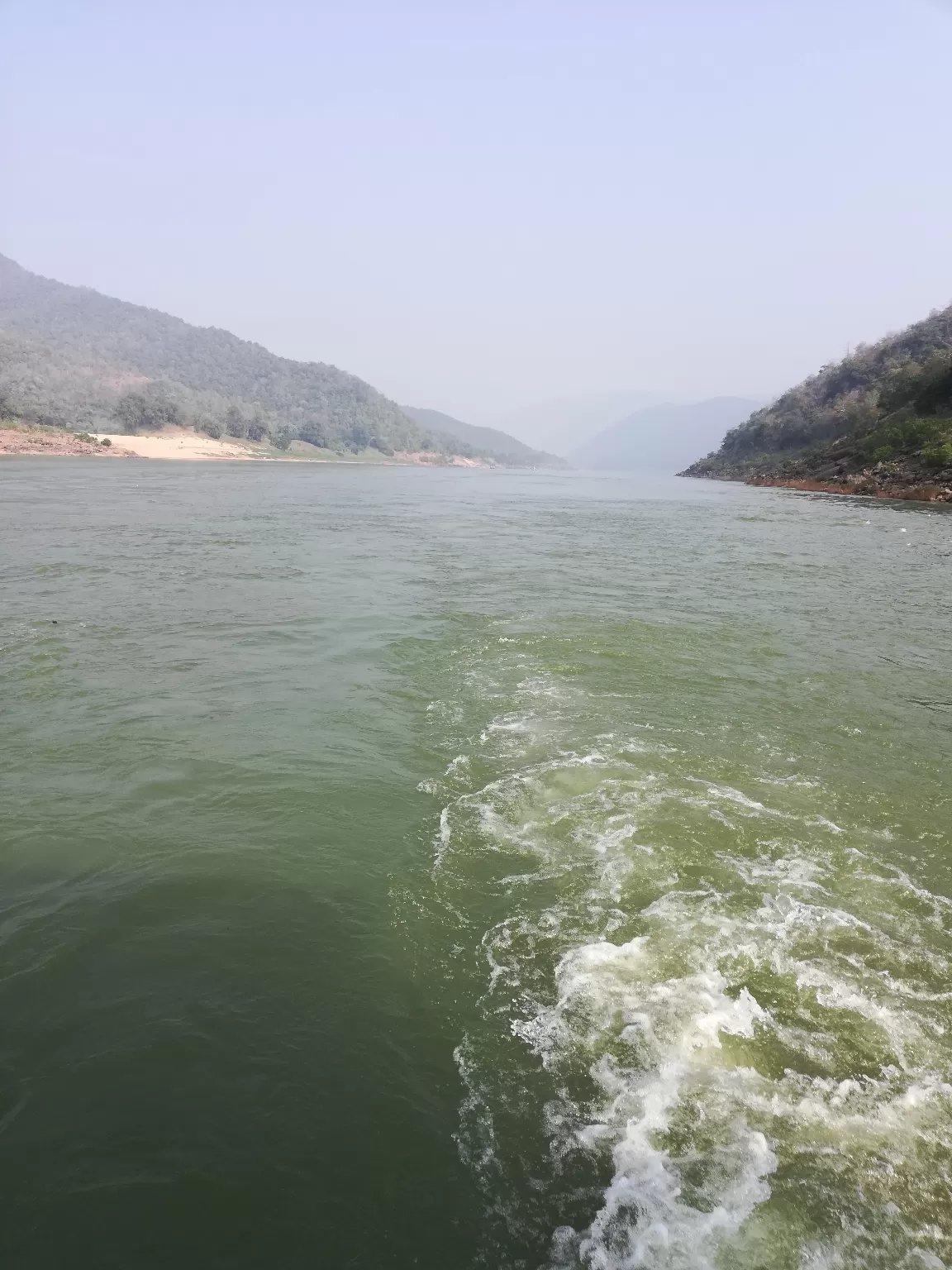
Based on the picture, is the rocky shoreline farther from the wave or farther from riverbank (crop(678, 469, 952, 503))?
the wave

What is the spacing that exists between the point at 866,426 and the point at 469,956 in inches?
2721

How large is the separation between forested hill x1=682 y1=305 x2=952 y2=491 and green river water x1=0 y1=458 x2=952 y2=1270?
41.9 metres

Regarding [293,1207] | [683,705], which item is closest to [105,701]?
[293,1207]

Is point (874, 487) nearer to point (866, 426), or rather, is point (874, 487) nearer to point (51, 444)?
point (866, 426)

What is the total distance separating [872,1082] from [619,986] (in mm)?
1240

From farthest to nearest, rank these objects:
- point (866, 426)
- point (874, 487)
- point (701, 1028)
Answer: point (866, 426) < point (874, 487) < point (701, 1028)

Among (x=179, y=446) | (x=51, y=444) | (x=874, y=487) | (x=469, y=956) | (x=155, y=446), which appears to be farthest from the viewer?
(x=179, y=446)

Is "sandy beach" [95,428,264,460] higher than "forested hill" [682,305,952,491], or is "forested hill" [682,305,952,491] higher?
"forested hill" [682,305,952,491]

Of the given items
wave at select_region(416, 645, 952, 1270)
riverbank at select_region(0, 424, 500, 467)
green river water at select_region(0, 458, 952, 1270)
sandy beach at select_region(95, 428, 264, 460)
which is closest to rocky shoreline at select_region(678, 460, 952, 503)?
green river water at select_region(0, 458, 952, 1270)

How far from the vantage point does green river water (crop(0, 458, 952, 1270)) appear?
2645 millimetres

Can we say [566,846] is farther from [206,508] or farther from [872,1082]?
[206,508]

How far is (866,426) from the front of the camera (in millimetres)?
60000

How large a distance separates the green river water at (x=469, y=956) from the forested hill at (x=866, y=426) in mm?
41897

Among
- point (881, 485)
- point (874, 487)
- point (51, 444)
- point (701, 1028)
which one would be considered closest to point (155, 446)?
point (51, 444)
